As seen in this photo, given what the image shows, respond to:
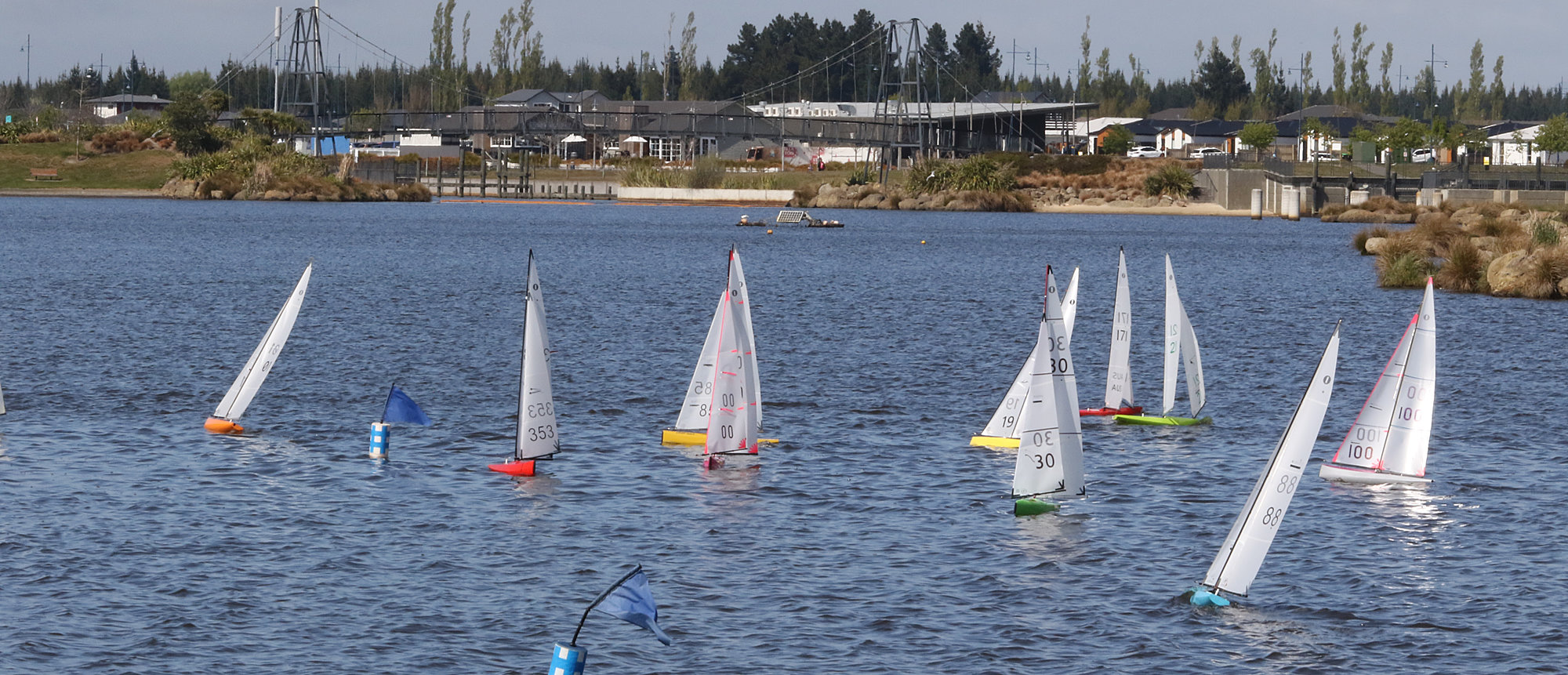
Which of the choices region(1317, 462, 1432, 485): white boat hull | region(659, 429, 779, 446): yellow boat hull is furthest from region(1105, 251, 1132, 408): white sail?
region(659, 429, 779, 446): yellow boat hull

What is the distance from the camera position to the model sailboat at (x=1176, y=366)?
32.2m

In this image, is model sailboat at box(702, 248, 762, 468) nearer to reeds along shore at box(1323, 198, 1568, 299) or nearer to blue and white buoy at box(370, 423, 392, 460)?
blue and white buoy at box(370, 423, 392, 460)

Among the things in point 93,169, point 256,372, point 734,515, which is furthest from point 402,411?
point 93,169

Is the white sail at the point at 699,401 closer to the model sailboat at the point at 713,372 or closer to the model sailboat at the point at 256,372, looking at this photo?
the model sailboat at the point at 713,372

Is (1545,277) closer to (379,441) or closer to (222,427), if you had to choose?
(379,441)

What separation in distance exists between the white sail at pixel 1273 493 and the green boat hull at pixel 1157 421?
1374cm

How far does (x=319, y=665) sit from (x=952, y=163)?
17346 cm

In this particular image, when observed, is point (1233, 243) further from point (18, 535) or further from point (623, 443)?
point (18, 535)

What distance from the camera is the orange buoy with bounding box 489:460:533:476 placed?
2655cm

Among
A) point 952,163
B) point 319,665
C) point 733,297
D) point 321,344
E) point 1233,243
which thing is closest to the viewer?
point 319,665

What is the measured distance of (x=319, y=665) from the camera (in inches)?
650

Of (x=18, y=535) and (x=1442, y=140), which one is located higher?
(x=1442, y=140)

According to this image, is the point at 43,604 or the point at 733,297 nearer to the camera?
the point at 43,604

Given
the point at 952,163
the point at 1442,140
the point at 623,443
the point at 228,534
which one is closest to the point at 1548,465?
the point at 623,443
